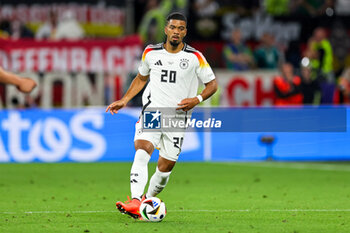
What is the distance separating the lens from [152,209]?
845cm

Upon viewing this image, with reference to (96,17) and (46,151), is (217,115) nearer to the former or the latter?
(46,151)

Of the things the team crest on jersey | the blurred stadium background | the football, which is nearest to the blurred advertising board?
the blurred stadium background

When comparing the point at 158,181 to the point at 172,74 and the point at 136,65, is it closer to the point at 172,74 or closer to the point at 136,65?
the point at 172,74

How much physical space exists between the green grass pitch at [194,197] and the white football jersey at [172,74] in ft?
4.22

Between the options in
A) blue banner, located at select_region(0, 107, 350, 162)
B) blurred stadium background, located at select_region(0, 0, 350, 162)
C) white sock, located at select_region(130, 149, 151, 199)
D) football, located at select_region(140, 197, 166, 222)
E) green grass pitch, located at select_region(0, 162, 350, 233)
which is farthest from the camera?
blurred stadium background, located at select_region(0, 0, 350, 162)

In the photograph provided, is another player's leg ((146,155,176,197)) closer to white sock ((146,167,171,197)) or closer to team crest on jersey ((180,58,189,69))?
white sock ((146,167,171,197))

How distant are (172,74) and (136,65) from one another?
9.53 m

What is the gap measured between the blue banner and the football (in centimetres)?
758

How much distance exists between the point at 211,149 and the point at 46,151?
10.6ft

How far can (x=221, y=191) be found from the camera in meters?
11.9

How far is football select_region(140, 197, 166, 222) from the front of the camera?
8.45m

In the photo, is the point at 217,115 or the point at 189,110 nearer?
the point at 189,110

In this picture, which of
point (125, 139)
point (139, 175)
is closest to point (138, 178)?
A: point (139, 175)

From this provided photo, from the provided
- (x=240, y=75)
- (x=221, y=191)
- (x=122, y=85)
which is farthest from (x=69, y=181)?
(x=240, y=75)
